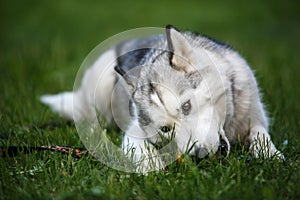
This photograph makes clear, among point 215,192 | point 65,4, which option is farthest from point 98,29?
point 215,192

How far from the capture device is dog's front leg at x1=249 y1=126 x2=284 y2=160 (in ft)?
9.66

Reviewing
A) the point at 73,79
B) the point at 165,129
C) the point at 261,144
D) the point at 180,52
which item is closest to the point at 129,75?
the point at 180,52

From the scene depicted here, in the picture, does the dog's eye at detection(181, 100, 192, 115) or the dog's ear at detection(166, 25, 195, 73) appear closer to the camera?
the dog's eye at detection(181, 100, 192, 115)

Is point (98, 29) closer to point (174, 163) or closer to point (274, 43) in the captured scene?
point (274, 43)

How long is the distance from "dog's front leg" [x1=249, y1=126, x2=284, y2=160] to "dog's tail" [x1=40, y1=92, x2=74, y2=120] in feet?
6.19

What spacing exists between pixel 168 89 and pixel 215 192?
699 millimetres

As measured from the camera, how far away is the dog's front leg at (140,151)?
9.61 feet

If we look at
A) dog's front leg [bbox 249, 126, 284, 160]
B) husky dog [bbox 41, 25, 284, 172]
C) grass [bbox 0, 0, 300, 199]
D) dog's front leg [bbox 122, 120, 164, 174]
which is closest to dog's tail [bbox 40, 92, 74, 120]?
grass [bbox 0, 0, 300, 199]

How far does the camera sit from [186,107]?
111 inches

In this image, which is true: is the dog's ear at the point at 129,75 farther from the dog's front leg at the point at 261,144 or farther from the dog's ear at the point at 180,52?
the dog's front leg at the point at 261,144

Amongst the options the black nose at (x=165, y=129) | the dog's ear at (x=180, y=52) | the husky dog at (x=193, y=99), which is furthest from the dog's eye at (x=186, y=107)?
the dog's ear at (x=180, y=52)

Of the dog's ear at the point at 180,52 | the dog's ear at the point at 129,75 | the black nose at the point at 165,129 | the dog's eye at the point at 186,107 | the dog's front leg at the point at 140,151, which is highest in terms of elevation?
the dog's ear at the point at 180,52

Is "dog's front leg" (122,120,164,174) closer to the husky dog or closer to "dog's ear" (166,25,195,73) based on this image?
the husky dog

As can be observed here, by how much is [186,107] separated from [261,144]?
0.66 metres
